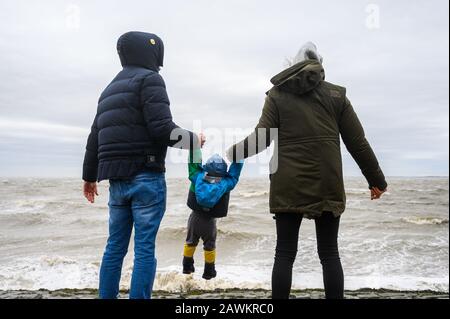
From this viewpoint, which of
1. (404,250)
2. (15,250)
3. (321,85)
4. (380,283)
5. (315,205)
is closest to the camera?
(315,205)

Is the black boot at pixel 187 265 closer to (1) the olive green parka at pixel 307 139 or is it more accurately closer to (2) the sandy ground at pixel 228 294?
(2) the sandy ground at pixel 228 294

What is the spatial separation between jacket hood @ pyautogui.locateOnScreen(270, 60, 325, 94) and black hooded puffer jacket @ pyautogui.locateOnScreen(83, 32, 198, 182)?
694 mm

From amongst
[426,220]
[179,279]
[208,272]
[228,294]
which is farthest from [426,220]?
[228,294]

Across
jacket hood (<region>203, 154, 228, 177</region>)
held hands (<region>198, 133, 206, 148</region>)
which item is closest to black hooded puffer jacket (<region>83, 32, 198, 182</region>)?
held hands (<region>198, 133, 206, 148</region>)

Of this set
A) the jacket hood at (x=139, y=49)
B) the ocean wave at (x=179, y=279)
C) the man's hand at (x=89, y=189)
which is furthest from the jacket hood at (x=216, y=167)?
the ocean wave at (x=179, y=279)

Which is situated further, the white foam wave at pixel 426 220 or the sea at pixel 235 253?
the white foam wave at pixel 426 220

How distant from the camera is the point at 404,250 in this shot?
10617mm

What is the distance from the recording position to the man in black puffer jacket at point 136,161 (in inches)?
103

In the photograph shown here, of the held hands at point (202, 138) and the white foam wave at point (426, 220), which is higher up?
the held hands at point (202, 138)

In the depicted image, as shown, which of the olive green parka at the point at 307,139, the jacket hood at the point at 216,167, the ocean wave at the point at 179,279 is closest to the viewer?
the olive green parka at the point at 307,139

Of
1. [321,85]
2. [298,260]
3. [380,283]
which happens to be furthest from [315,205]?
[298,260]
